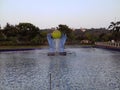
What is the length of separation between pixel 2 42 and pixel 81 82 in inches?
2165

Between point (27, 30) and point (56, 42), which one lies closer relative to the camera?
point (56, 42)

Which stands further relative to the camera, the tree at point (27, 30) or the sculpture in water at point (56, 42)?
the tree at point (27, 30)

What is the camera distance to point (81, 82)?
13.1 meters

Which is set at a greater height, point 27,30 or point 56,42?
point 27,30

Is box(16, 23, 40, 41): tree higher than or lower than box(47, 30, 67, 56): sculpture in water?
higher

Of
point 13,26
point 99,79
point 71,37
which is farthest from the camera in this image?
point 71,37

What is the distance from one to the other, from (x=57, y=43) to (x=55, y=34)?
1084 mm

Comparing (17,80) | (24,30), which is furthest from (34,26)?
(17,80)

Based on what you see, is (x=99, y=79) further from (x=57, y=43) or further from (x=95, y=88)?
(x=57, y=43)

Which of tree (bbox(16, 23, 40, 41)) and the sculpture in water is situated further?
tree (bbox(16, 23, 40, 41))

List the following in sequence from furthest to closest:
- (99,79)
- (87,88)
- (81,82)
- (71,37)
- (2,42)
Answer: (71,37) < (2,42) < (99,79) < (81,82) < (87,88)

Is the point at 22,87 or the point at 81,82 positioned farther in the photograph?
the point at 81,82

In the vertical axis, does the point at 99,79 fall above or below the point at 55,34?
below

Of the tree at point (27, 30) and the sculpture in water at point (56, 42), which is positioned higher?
the tree at point (27, 30)
